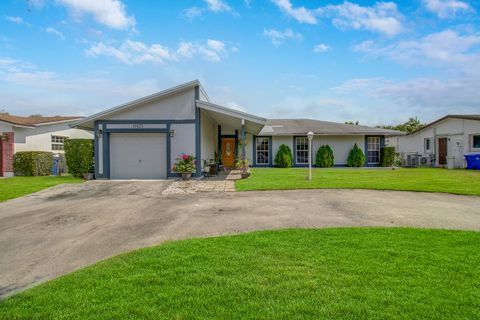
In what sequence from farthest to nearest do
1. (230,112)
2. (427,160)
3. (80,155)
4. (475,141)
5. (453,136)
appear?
1. (427,160)
2. (453,136)
3. (475,141)
4. (80,155)
5. (230,112)

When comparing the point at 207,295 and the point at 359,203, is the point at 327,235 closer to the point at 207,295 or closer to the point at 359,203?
the point at 207,295

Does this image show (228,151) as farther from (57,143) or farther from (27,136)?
(27,136)

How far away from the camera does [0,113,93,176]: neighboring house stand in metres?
16.9

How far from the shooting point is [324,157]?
21484 mm

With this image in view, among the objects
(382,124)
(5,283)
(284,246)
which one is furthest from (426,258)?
(382,124)

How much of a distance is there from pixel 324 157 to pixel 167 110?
1232cm

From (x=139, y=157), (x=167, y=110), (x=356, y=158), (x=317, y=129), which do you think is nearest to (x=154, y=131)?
(x=167, y=110)

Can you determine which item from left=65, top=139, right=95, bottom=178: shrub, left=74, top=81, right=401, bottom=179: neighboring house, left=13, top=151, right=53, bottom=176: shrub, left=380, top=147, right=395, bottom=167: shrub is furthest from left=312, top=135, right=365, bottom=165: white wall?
left=13, top=151, right=53, bottom=176: shrub

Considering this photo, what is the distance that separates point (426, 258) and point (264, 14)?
1155 centimetres

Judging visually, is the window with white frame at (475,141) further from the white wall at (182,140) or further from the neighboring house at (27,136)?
the neighboring house at (27,136)

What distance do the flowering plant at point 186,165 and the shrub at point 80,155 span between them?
→ 457cm

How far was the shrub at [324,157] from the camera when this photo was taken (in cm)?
2150

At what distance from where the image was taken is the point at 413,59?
625 inches

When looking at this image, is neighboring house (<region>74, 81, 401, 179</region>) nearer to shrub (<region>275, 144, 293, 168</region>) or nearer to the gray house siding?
the gray house siding
